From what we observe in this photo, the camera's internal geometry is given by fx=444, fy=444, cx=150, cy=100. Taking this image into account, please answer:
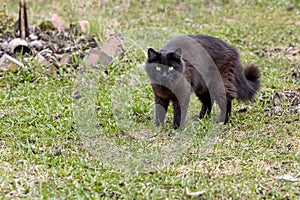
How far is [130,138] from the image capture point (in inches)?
181

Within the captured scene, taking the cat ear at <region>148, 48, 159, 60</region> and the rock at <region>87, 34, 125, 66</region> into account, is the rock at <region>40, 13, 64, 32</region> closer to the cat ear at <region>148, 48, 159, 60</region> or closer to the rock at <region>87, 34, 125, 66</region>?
the rock at <region>87, 34, 125, 66</region>

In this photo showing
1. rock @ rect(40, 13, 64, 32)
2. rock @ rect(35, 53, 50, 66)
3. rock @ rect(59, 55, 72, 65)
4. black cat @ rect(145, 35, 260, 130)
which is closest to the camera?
black cat @ rect(145, 35, 260, 130)

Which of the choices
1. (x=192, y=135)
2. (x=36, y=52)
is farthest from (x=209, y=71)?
(x=36, y=52)

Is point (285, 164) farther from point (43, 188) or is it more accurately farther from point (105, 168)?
point (43, 188)

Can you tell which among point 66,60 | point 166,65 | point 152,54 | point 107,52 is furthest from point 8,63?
point 166,65

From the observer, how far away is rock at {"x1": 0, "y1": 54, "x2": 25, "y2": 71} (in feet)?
20.6

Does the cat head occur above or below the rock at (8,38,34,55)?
above

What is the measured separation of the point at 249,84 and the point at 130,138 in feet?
5.45

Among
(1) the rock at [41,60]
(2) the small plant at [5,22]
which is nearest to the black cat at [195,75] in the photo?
(1) the rock at [41,60]

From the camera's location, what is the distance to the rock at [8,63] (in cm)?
629

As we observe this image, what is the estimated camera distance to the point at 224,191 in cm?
342

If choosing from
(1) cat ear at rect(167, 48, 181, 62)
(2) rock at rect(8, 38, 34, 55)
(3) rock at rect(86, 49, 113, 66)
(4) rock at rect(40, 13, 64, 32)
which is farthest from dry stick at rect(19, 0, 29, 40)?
(1) cat ear at rect(167, 48, 181, 62)

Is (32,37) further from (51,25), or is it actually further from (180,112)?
(180,112)

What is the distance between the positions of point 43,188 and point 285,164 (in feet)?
6.80
